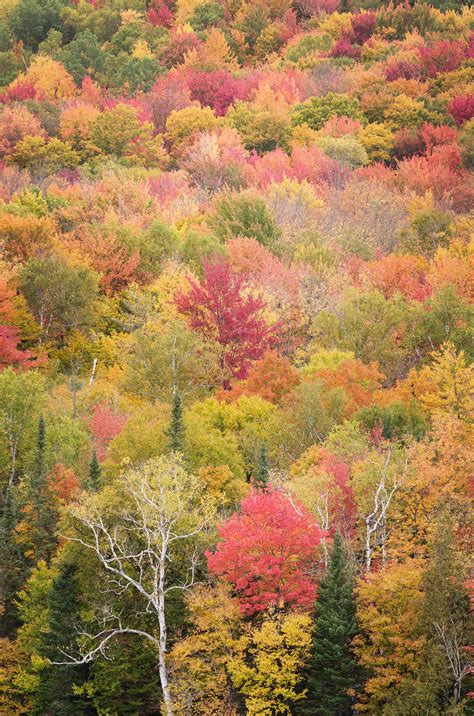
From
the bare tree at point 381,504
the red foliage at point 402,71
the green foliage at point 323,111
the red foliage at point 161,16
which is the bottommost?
the green foliage at point 323,111

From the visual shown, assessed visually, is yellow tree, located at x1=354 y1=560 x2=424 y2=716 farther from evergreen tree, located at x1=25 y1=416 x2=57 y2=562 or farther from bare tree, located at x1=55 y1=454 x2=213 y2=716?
evergreen tree, located at x1=25 y1=416 x2=57 y2=562

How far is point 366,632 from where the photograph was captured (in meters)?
44.0

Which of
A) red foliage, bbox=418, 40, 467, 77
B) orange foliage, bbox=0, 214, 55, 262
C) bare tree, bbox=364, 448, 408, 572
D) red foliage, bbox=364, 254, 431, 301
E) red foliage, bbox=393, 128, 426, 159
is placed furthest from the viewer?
red foliage, bbox=418, 40, 467, 77

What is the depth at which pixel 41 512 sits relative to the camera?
175ft

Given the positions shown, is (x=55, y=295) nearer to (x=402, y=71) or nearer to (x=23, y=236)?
(x=23, y=236)

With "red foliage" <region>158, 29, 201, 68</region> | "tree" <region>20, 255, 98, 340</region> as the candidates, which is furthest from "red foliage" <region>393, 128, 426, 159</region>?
"tree" <region>20, 255, 98, 340</region>

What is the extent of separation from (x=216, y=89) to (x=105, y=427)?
92.3 m

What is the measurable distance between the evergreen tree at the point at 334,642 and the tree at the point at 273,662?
0.55 m

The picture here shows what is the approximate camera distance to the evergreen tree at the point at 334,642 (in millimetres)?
43094

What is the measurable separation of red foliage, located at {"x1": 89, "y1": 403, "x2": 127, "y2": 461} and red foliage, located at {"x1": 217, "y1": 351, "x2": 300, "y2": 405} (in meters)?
6.17

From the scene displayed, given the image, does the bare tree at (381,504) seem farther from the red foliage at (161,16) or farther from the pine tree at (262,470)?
the red foliage at (161,16)

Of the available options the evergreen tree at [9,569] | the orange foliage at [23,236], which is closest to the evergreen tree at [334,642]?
the evergreen tree at [9,569]

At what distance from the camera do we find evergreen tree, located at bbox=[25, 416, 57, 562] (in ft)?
174

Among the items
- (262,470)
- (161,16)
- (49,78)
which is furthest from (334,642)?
(161,16)
